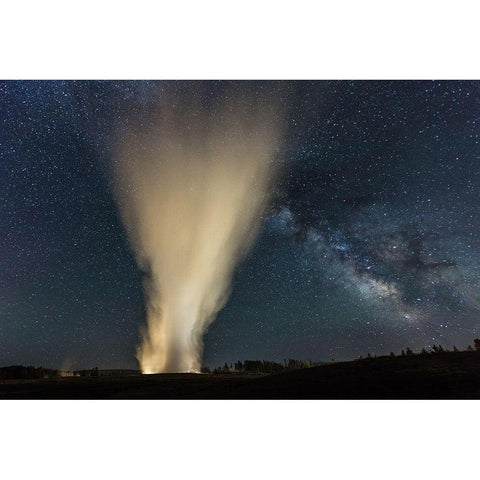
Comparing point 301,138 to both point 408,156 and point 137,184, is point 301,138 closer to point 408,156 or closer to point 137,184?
point 408,156

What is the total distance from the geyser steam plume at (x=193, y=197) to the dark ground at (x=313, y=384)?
2.73 ft

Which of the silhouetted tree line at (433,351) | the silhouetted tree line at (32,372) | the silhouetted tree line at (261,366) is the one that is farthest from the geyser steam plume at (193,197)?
the silhouetted tree line at (433,351)

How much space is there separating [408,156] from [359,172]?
856 millimetres

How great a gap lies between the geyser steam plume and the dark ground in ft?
2.73

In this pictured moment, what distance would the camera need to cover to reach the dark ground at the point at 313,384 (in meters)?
5.37

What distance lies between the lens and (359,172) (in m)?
6.36

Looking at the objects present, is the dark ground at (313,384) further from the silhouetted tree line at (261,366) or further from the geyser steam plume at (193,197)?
the geyser steam plume at (193,197)

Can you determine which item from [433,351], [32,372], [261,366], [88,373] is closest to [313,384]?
[261,366]

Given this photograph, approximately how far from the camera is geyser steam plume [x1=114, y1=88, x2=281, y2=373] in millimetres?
6391

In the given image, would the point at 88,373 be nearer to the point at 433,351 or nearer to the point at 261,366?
the point at 261,366

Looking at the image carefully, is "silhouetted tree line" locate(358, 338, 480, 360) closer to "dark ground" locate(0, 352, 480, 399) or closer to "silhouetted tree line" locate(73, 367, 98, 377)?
"dark ground" locate(0, 352, 480, 399)

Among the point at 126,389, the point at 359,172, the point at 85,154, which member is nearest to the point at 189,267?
the point at 126,389

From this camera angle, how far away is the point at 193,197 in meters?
6.56

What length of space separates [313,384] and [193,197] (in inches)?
149
